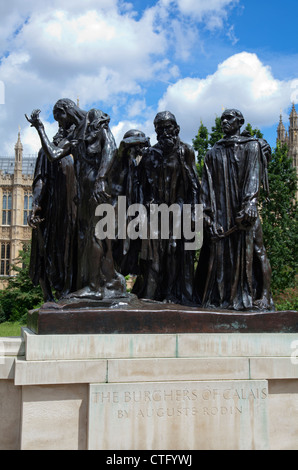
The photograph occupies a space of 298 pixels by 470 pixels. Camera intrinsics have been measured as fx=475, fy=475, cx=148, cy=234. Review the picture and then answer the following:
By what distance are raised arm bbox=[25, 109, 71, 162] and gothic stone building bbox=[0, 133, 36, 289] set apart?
207 feet

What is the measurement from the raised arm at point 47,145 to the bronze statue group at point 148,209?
1 cm

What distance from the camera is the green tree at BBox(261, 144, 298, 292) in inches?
956

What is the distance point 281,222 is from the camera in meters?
25.7

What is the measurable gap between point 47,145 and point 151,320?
9.09 ft

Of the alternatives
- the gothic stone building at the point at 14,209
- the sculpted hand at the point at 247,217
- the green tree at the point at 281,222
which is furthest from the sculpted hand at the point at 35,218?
the gothic stone building at the point at 14,209

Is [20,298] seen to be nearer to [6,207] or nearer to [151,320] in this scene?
[151,320]

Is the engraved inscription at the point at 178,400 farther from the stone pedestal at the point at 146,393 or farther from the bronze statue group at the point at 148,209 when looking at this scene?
the bronze statue group at the point at 148,209

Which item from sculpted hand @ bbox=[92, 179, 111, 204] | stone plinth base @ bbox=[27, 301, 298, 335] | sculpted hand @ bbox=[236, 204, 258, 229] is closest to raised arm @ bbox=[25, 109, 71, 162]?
sculpted hand @ bbox=[92, 179, 111, 204]

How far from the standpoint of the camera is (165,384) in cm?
490

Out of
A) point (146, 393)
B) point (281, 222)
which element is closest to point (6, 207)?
point (281, 222)

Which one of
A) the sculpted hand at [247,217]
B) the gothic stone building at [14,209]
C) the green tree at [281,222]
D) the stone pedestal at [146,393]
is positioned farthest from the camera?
the gothic stone building at [14,209]

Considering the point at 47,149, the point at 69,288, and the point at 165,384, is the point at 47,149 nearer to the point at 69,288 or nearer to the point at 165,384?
the point at 69,288

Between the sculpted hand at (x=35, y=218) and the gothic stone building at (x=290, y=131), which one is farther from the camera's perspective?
the gothic stone building at (x=290, y=131)

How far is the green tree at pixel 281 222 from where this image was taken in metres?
24.3
